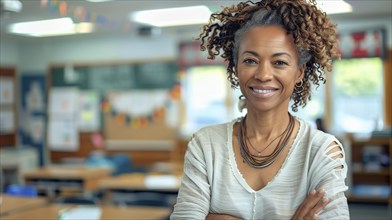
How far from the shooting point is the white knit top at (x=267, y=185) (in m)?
1.60

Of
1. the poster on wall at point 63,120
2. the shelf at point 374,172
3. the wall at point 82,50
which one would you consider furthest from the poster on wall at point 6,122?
the shelf at point 374,172

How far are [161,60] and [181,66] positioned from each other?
486 mm

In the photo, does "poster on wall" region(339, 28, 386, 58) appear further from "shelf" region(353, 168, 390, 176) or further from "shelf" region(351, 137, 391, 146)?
"shelf" region(353, 168, 390, 176)

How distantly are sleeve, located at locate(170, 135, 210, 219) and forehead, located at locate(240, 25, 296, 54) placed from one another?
15.7 inches

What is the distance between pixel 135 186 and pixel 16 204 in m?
1.69

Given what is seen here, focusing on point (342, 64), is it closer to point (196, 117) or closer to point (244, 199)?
point (196, 117)

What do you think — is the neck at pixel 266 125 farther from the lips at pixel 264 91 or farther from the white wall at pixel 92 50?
the white wall at pixel 92 50

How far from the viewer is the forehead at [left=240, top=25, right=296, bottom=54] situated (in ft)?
5.36

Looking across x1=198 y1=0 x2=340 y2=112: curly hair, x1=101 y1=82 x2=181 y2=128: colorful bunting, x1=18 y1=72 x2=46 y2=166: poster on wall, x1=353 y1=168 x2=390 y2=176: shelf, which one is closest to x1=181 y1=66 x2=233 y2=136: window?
x1=101 y1=82 x2=181 y2=128: colorful bunting

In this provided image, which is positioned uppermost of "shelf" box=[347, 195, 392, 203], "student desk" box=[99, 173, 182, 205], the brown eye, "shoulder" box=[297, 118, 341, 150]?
the brown eye

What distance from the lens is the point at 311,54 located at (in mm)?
1703

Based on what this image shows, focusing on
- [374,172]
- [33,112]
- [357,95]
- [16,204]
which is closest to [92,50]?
[33,112]

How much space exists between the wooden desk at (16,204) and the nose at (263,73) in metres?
2.87

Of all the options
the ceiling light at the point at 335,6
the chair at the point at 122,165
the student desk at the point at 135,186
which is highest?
the ceiling light at the point at 335,6
